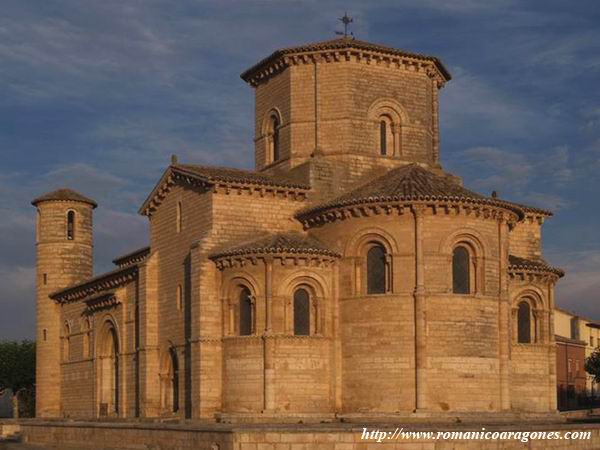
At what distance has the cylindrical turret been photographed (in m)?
51.0

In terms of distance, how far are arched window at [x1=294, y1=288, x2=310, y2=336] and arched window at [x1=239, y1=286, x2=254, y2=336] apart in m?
1.48

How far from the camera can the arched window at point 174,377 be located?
37.7m

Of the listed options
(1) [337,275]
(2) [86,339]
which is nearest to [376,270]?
(1) [337,275]

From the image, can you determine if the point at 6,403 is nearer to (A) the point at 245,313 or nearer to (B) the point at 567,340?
(B) the point at 567,340

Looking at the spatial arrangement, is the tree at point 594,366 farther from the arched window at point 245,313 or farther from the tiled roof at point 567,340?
the arched window at point 245,313

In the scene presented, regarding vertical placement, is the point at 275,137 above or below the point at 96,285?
above

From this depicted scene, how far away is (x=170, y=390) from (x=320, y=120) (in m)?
11.4

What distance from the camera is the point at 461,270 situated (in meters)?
34.4

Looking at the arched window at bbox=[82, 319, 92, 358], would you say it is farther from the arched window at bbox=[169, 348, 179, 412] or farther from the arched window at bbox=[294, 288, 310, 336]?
the arched window at bbox=[294, 288, 310, 336]

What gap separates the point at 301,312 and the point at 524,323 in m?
9.27

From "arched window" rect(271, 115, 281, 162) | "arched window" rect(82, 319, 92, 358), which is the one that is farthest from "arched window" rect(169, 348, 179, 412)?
"arched window" rect(82, 319, 92, 358)

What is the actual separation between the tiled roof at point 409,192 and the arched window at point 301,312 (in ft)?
10.1

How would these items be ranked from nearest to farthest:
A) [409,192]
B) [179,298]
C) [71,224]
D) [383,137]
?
[409,192] < [179,298] < [383,137] < [71,224]

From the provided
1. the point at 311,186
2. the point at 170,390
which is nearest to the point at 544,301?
the point at 311,186
